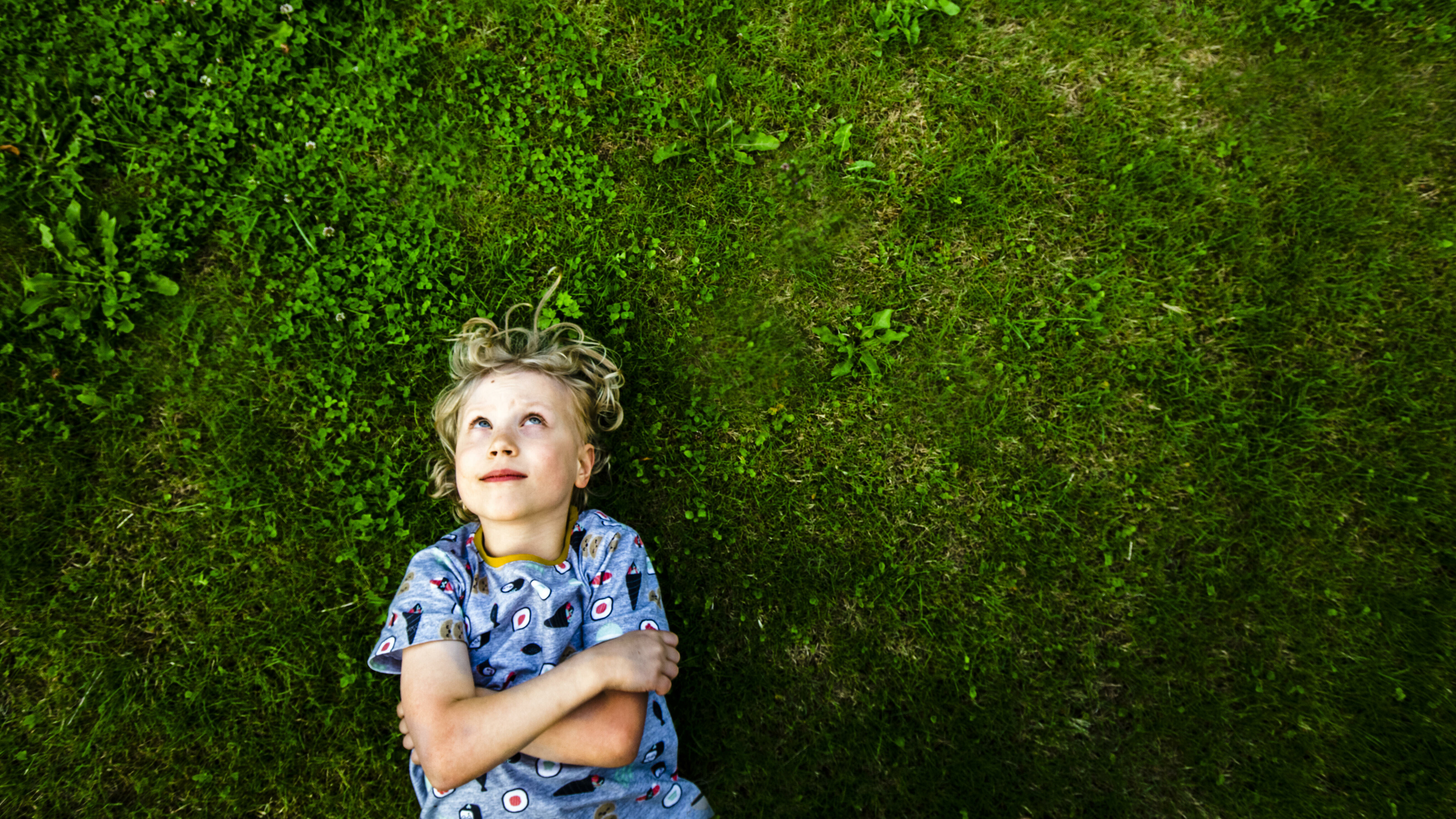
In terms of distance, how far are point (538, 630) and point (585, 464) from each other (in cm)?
79

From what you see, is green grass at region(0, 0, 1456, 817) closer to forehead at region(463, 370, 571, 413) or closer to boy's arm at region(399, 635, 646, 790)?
forehead at region(463, 370, 571, 413)

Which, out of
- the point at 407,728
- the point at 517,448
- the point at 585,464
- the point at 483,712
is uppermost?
the point at 517,448

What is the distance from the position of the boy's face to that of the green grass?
79 centimetres

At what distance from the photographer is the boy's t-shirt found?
10.3ft

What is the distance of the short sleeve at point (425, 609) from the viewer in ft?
10.2

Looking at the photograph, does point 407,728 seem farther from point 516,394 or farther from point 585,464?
point 516,394

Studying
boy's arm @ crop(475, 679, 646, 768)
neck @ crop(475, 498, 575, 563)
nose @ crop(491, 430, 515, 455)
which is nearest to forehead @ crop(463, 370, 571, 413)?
nose @ crop(491, 430, 515, 455)

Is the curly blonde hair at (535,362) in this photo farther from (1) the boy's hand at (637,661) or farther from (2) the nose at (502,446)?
(1) the boy's hand at (637,661)

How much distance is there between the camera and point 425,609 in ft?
10.4

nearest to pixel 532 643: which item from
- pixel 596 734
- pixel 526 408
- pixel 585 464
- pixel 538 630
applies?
pixel 538 630

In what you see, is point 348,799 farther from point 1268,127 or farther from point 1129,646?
point 1268,127

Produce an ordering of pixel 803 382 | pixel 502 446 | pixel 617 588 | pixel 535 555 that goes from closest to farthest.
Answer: pixel 502 446
pixel 617 588
pixel 535 555
pixel 803 382

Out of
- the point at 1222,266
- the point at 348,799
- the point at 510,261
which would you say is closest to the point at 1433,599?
the point at 1222,266

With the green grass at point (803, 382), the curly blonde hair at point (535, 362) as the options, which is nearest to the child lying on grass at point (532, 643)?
the curly blonde hair at point (535, 362)
